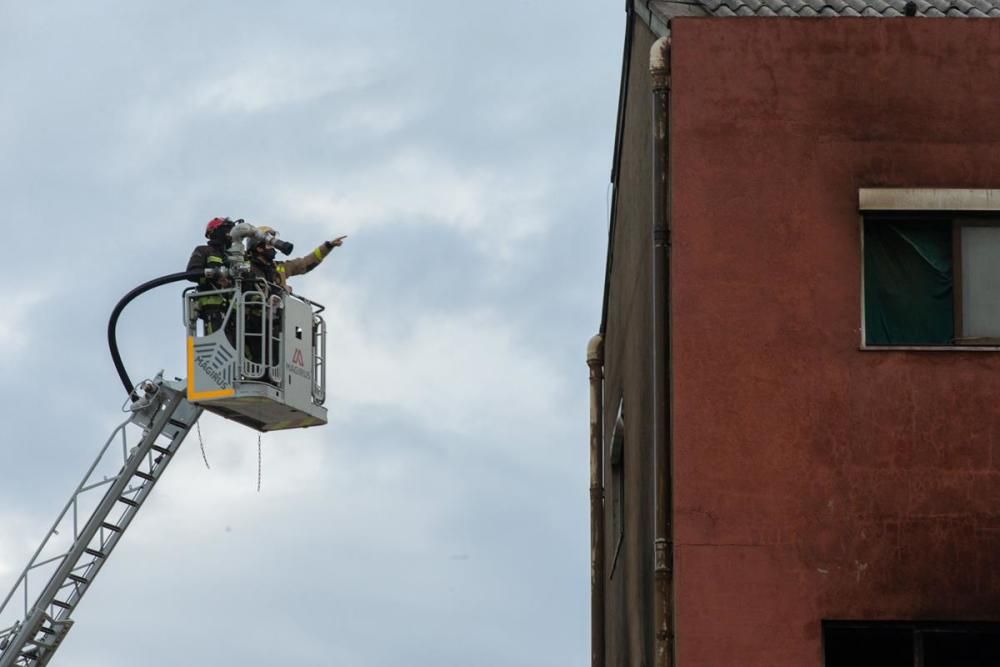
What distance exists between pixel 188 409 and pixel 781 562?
1216 cm

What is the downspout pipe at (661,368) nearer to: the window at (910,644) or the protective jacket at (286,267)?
the window at (910,644)

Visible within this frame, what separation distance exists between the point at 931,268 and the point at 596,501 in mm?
10175

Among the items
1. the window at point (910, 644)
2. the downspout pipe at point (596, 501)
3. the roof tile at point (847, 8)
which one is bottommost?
the window at point (910, 644)

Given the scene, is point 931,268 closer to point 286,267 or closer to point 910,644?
point 910,644

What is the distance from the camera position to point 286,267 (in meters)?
26.2

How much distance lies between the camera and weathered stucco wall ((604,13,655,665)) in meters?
19.7

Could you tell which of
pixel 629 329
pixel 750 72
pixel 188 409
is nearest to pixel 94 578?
pixel 188 409

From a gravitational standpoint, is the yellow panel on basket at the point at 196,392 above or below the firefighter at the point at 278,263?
below

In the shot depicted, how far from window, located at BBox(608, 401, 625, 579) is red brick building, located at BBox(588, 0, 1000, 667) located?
5.73 m

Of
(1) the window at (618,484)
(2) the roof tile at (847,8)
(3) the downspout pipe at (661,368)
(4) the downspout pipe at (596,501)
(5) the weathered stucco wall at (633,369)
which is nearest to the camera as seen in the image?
(3) the downspout pipe at (661,368)

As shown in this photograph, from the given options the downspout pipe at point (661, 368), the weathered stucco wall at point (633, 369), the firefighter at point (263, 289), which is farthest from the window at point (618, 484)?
the downspout pipe at point (661, 368)

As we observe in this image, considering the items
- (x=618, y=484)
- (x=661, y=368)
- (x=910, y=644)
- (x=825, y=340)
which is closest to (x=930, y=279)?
(x=825, y=340)

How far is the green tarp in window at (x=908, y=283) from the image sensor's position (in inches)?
685

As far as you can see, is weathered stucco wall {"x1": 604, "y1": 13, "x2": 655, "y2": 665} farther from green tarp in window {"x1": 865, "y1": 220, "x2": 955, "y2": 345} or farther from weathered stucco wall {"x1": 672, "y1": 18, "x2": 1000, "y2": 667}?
green tarp in window {"x1": 865, "y1": 220, "x2": 955, "y2": 345}
